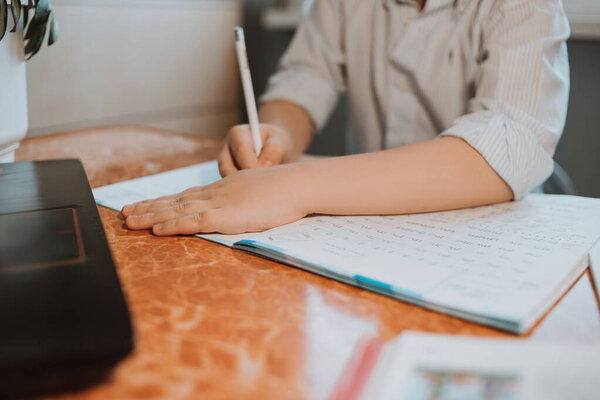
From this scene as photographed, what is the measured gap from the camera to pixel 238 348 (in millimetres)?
299

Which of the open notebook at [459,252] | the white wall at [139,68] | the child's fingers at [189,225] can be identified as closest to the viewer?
the open notebook at [459,252]

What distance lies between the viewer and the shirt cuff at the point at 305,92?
0.91 meters

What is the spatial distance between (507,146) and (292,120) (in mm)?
389

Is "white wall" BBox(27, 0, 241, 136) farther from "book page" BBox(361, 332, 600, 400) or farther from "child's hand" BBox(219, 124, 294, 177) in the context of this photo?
"book page" BBox(361, 332, 600, 400)

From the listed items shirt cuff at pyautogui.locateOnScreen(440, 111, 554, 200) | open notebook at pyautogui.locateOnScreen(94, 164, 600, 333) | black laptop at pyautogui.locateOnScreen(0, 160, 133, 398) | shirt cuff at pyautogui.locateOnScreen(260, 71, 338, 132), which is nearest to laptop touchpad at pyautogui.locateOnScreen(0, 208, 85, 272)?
black laptop at pyautogui.locateOnScreen(0, 160, 133, 398)

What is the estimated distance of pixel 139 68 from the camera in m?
1.29

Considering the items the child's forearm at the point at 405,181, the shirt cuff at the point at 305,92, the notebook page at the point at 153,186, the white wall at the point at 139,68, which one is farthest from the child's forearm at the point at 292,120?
the white wall at the point at 139,68

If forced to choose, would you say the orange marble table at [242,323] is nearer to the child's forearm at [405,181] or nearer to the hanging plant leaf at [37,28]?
the child's forearm at [405,181]

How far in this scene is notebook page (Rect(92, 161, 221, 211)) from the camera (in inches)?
23.1

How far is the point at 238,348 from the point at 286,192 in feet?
0.75

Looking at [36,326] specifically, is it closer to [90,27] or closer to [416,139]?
[416,139]

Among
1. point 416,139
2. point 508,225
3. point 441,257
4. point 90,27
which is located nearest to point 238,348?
point 441,257

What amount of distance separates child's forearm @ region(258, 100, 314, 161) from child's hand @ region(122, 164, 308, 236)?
0.29 metres

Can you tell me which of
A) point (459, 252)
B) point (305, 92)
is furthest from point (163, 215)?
point (305, 92)
